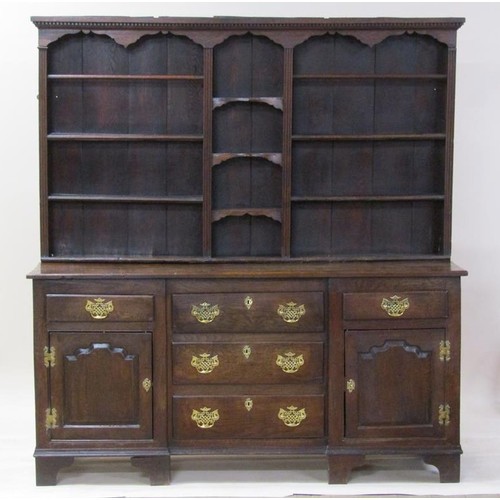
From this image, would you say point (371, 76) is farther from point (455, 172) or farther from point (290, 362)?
point (290, 362)

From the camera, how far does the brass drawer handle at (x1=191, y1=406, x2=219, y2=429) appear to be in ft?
12.1

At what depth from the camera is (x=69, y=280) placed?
11.9 feet

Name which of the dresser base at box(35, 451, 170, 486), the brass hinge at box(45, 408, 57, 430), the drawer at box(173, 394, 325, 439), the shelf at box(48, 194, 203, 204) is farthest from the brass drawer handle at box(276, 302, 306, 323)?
the brass hinge at box(45, 408, 57, 430)

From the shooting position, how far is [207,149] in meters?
3.92

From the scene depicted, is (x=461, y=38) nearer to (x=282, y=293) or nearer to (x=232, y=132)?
(x=232, y=132)

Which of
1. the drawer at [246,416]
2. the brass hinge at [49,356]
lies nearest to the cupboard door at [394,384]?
the drawer at [246,416]

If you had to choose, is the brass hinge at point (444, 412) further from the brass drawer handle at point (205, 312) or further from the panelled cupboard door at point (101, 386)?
the panelled cupboard door at point (101, 386)

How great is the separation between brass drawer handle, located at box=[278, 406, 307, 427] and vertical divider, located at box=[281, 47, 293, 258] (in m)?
0.67

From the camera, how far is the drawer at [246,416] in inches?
145

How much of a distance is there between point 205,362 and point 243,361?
0.50 ft

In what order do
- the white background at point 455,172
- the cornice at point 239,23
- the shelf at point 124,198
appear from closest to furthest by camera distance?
the cornice at point 239,23
the shelf at point 124,198
the white background at point 455,172

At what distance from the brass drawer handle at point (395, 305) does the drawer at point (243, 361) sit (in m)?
0.31

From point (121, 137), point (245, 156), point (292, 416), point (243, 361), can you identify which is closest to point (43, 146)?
point (121, 137)

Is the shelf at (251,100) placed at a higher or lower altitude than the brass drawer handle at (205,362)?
higher
